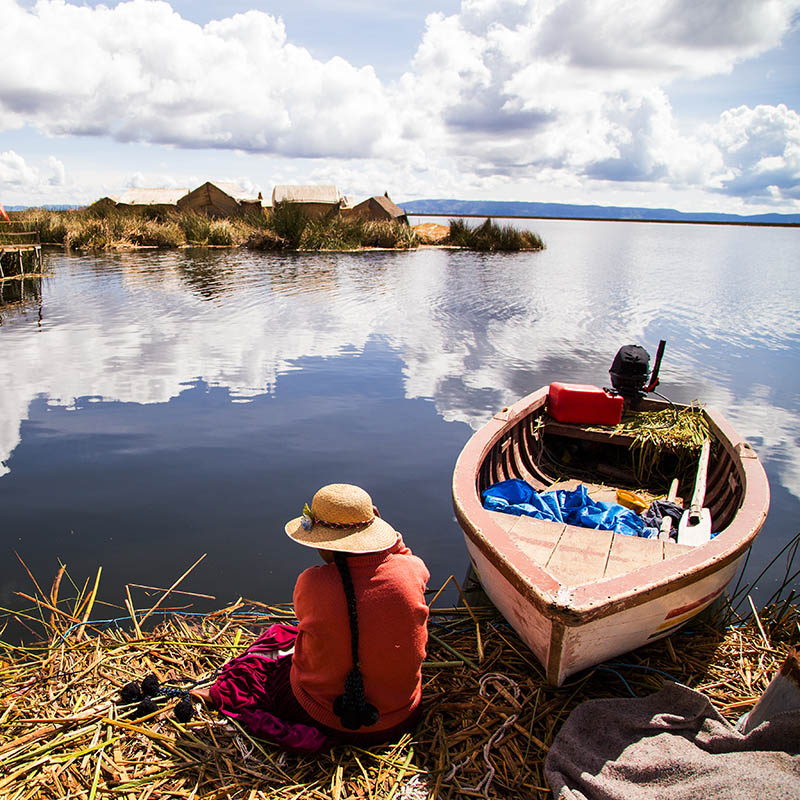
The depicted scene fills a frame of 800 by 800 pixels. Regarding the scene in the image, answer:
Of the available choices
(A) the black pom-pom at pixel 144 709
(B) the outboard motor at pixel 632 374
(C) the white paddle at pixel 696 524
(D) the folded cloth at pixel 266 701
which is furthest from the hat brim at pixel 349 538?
(B) the outboard motor at pixel 632 374

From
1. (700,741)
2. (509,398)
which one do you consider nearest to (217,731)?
(700,741)

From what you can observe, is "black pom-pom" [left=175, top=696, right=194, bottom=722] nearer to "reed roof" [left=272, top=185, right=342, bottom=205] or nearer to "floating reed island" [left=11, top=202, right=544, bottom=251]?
"floating reed island" [left=11, top=202, right=544, bottom=251]

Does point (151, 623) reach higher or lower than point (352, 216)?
lower

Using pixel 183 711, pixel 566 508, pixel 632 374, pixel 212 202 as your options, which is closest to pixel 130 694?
pixel 183 711

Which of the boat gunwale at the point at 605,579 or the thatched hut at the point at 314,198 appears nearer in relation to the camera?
the boat gunwale at the point at 605,579

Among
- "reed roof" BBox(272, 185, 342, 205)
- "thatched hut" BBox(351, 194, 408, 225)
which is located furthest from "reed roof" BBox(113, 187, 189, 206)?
"thatched hut" BBox(351, 194, 408, 225)

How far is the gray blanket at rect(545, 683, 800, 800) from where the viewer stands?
257 centimetres

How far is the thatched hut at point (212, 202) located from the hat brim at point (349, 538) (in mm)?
49176

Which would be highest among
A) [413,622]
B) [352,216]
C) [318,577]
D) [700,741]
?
[352,216]

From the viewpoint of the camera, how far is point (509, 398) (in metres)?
11.5

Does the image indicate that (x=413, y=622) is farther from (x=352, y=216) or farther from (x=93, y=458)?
(x=352, y=216)

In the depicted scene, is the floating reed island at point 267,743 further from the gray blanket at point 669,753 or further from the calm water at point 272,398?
the calm water at point 272,398

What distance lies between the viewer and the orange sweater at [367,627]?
2.94m

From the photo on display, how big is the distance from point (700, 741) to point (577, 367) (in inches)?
455
